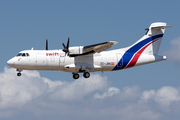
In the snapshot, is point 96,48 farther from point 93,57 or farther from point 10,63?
point 10,63

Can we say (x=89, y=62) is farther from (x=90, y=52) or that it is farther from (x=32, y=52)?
(x=32, y=52)

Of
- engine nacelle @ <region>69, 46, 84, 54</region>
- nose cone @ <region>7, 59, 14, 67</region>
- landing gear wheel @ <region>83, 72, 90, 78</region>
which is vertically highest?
engine nacelle @ <region>69, 46, 84, 54</region>

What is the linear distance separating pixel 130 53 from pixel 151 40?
10.9 feet

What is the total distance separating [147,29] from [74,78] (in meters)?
10.7

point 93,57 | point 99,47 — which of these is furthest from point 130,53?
point 99,47

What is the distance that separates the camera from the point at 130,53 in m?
38.8

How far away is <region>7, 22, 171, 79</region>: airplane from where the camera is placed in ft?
117

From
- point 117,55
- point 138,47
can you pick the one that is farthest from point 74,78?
point 138,47

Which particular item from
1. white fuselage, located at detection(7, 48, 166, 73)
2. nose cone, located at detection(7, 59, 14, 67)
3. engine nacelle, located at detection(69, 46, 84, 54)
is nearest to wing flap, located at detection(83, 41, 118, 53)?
engine nacelle, located at detection(69, 46, 84, 54)

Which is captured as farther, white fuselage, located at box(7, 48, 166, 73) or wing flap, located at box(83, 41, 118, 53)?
white fuselage, located at box(7, 48, 166, 73)

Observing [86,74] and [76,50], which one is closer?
[76,50]

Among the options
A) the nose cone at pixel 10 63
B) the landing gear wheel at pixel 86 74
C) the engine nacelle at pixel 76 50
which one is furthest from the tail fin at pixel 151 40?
the nose cone at pixel 10 63

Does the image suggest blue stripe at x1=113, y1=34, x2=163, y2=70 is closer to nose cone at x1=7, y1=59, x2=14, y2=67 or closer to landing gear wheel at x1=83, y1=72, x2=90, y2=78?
landing gear wheel at x1=83, y1=72, x2=90, y2=78

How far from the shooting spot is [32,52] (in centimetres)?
3616
